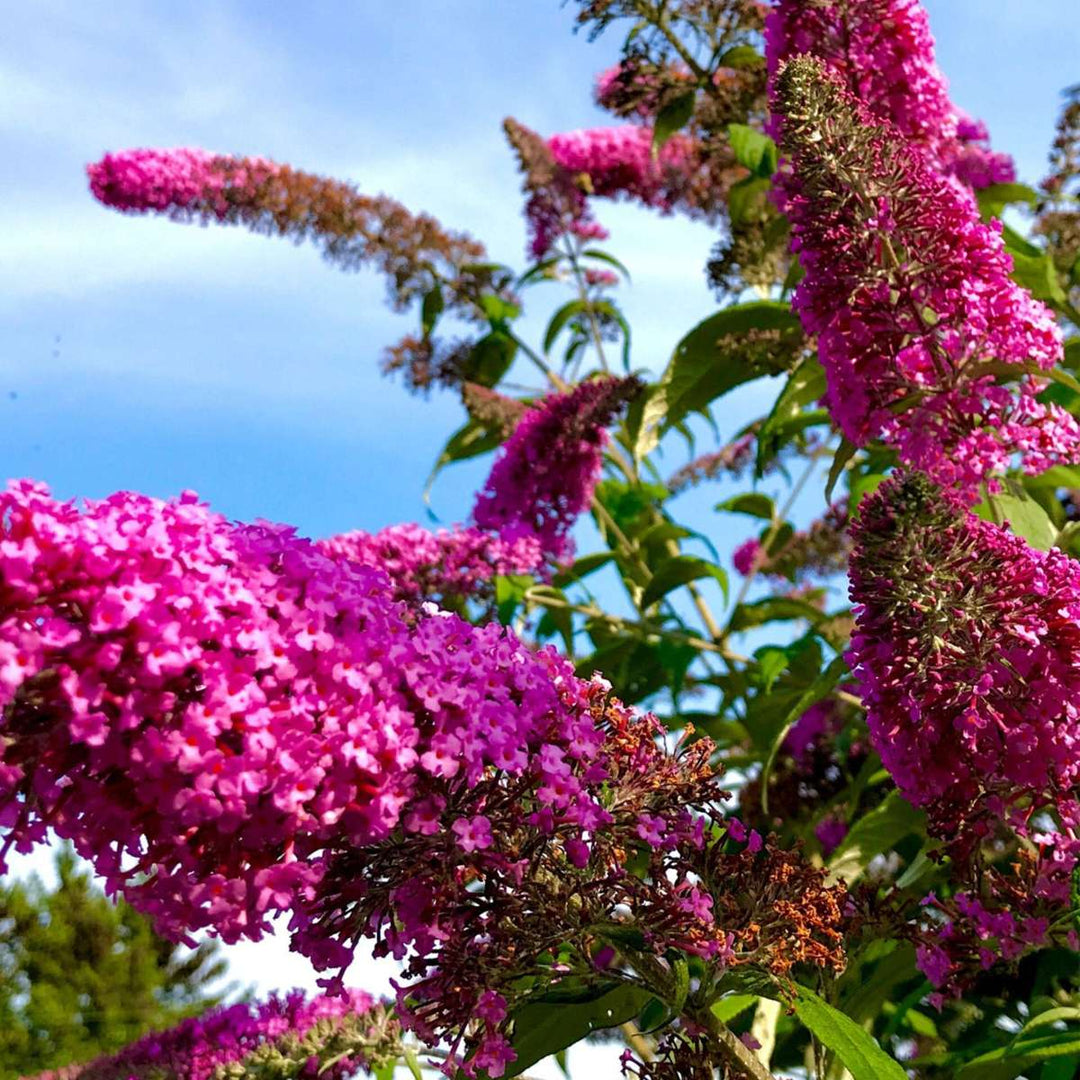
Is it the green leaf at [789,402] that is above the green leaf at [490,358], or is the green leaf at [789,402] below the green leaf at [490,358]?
below

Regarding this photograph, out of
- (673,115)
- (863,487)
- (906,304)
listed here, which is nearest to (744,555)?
(673,115)

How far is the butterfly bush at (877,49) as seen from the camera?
2980 millimetres

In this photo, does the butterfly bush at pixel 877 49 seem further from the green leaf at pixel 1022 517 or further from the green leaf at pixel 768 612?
the green leaf at pixel 768 612

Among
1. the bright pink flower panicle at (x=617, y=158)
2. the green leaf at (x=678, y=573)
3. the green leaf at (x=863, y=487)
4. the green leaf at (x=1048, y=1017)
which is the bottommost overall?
the green leaf at (x=1048, y=1017)

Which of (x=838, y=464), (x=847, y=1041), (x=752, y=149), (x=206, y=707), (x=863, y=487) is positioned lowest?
(x=847, y=1041)

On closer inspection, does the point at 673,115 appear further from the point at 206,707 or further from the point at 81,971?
the point at 81,971

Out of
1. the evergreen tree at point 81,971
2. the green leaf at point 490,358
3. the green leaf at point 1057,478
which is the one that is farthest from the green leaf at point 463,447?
→ the evergreen tree at point 81,971

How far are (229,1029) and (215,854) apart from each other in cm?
166

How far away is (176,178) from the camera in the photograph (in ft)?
18.9

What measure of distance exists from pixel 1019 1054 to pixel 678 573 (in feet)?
7.37

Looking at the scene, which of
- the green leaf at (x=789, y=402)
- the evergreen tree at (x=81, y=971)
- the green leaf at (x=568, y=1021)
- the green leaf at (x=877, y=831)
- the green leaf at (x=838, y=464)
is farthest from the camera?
the evergreen tree at (x=81, y=971)

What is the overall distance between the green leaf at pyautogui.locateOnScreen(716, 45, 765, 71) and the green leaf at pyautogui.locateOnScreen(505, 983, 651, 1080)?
3097 millimetres

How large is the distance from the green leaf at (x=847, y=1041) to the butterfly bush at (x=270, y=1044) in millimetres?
1167

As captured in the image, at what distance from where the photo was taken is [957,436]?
2.44 metres
